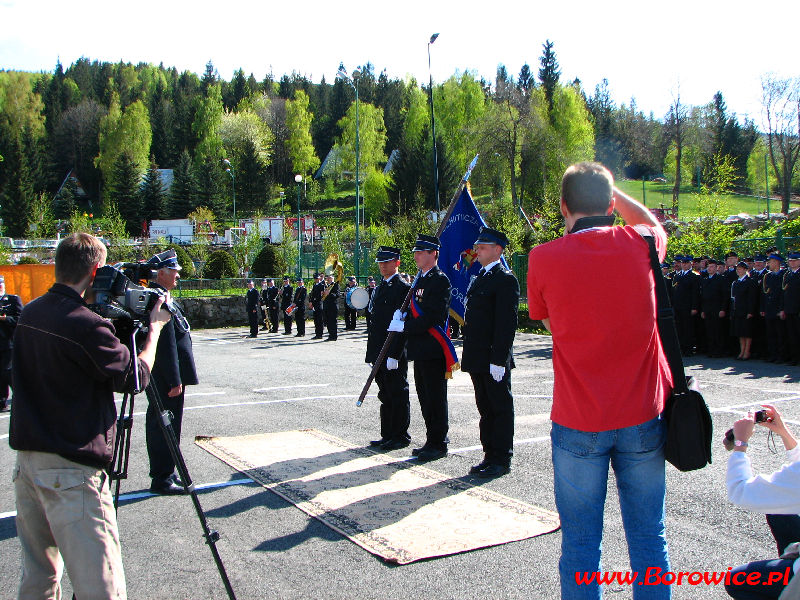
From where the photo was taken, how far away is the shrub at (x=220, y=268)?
38.7 meters

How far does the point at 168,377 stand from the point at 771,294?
12395mm

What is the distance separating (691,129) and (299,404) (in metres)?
62.6

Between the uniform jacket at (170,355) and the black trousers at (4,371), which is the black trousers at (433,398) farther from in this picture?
the black trousers at (4,371)

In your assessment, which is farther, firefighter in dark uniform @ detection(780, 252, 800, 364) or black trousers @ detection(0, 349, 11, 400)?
firefighter in dark uniform @ detection(780, 252, 800, 364)

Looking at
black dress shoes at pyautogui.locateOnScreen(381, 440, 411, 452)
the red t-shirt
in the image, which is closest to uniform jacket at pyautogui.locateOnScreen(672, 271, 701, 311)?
black dress shoes at pyautogui.locateOnScreen(381, 440, 411, 452)

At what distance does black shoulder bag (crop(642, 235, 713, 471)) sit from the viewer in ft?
8.98

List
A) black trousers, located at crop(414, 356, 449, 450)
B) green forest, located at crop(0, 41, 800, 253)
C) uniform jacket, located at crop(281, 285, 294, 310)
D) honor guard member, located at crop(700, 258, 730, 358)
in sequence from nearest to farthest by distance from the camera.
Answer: black trousers, located at crop(414, 356, 449, 450) < honor guard member, located at crop(700, 258, 730, 358) < uniform jacket, located at crop(281, 285, 294, 310) < green forest, located at crop(0, 41, 800, 253)

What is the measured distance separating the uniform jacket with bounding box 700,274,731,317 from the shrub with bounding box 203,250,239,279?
2821cm

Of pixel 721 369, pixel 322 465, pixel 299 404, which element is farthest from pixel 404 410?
pixel 721 369

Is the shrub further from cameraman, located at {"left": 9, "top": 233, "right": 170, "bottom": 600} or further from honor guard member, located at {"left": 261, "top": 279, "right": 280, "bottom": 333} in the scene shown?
cameraman, located at {"left": 9, "top": 233, "right": 170, "bottom": 600}

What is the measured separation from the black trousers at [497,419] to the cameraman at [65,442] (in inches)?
146

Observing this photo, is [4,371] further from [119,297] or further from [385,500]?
[119,297]

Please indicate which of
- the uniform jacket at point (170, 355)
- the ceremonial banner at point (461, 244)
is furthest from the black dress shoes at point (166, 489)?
the ceremonial banner at point (461, 244)

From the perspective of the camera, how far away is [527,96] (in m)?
69.9
